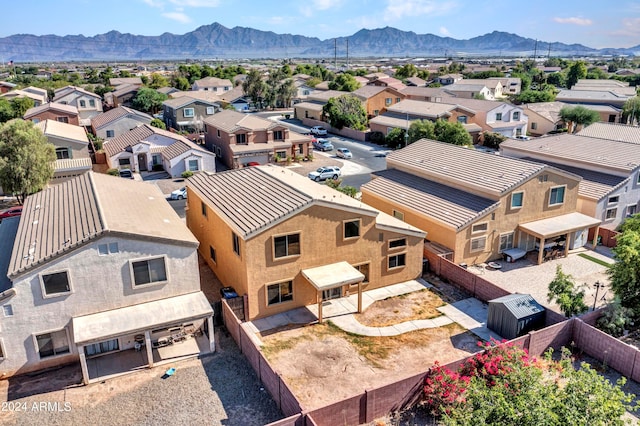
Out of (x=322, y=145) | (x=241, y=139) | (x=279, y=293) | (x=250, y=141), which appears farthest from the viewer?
(x=322, y=145)

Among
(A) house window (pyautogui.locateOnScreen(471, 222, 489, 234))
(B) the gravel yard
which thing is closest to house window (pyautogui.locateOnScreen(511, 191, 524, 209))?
(A) house window (pyautogui.locateOnScreen(471, 222, 489, 234))

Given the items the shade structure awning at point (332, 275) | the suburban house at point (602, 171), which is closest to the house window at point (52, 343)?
the shade structure awning at point (332, 275)

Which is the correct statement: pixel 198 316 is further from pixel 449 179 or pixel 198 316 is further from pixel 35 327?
pixel 449 179

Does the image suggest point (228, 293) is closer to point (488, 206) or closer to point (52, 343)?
point (52, 343)

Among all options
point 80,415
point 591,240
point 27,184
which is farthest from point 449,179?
point 27,184

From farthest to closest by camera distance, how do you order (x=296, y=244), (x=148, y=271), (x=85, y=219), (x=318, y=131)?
(x=318, y=131)
(x=296, y=244)
(x=85, y=219)
(x=148, y=271)

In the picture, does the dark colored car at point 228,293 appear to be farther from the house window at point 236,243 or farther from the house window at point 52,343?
the house window at point 52,343

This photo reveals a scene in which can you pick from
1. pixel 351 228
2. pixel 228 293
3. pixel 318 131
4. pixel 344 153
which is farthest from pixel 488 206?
pixel 318 131

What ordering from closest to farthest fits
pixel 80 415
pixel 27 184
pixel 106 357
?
pixel 80 415 < pixel 106 357 < pixel 27 184
